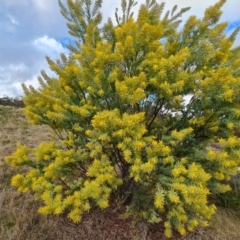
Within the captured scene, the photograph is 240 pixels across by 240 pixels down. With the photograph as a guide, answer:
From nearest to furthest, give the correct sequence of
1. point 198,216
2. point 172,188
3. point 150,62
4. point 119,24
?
point 172,188
point 150,62
point 198,216
point 119,24

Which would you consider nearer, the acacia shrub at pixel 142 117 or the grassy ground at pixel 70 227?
the acacia shrub at pixel 142 117

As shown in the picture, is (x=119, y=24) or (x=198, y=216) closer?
(x=198, y=216)

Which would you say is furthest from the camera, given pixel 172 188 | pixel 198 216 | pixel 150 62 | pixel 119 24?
pixel 119 24

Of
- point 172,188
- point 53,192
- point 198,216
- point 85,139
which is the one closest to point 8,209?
point 53,192

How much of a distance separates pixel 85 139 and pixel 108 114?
84 centimetres

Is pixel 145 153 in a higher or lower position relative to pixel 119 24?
lower

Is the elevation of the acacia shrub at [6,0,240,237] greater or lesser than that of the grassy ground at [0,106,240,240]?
greater

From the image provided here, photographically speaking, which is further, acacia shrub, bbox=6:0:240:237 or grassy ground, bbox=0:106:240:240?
grassy ground, bbox=0:106:240:240

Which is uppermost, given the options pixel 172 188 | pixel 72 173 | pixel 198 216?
pixel 72 173

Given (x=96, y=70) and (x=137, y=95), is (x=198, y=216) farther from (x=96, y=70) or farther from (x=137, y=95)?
(x=96, y=70)

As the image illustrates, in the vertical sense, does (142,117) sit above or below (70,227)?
above

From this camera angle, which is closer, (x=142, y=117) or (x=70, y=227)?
(x=142, y=117)

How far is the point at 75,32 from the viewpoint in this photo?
4.18m

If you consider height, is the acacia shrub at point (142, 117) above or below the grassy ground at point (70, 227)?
above
